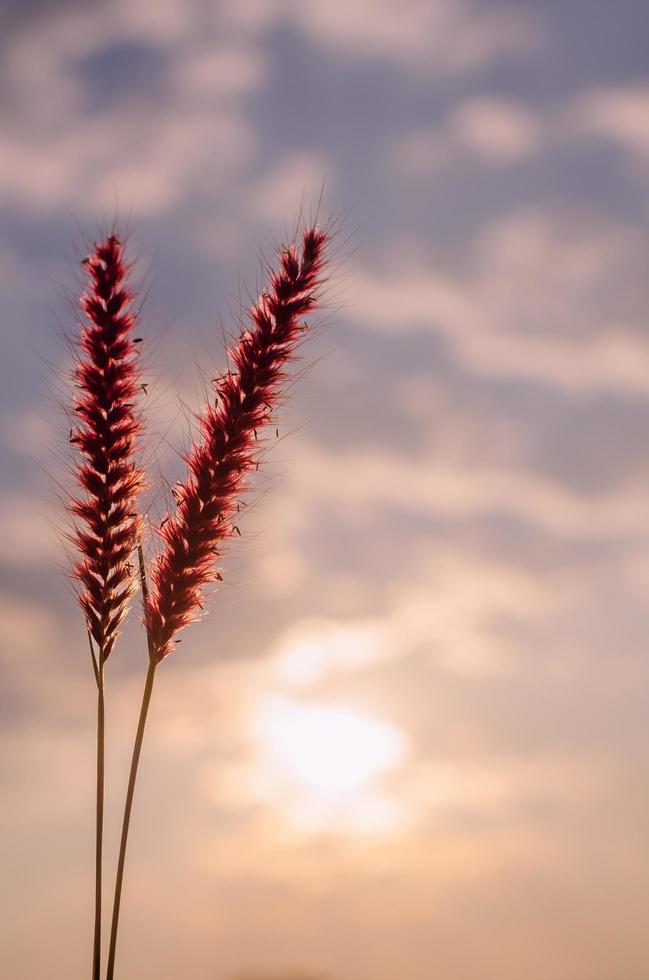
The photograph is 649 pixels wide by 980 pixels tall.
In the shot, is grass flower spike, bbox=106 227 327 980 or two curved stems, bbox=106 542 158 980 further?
grass flower spike, bbox=106 227 327 980

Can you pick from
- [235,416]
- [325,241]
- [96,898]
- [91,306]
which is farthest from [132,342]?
[96,898]

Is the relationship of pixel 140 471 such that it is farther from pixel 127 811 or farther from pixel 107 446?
pixel 127 811

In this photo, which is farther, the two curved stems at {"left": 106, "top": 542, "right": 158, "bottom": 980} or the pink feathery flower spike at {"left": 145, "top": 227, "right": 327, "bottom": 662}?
the pink feathery flower spike at {"left": 145, "top": 227, "right": 327, "bottom": 662}

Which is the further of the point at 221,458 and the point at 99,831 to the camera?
the point at 221,458

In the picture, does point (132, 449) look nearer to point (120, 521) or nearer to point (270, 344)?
point (120, 521)

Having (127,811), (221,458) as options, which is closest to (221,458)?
(221,458)

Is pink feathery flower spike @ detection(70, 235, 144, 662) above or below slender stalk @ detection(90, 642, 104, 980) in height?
above
